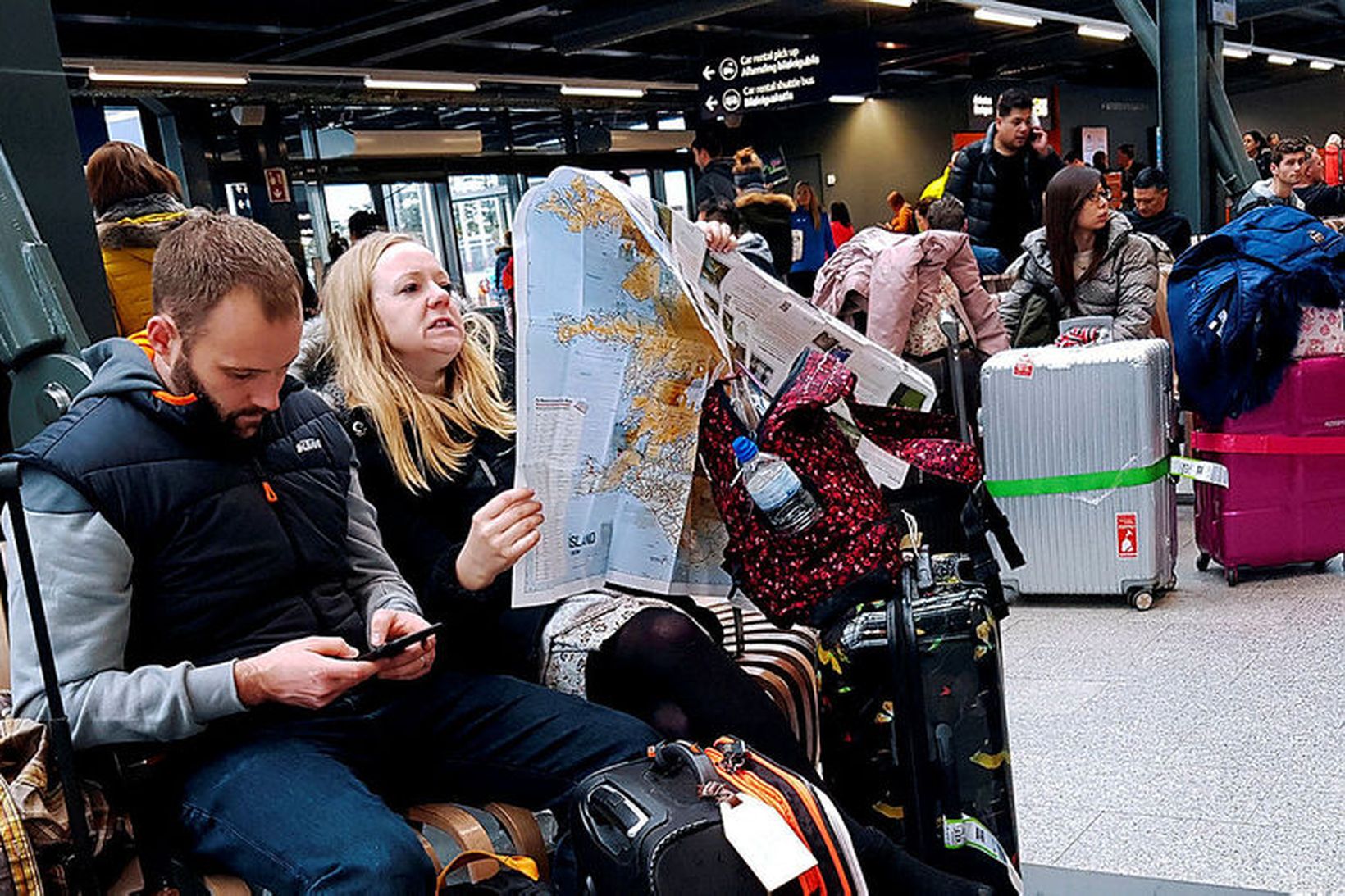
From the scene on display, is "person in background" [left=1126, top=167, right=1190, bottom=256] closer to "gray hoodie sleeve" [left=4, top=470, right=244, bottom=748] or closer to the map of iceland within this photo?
the map of iceland

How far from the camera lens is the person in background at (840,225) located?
14302mm

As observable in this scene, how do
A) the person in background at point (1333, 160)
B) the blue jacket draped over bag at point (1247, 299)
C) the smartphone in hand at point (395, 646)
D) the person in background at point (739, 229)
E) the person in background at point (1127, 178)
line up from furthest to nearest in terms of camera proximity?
the person in background at point (1127, 178) → the person in background at point (1333, 160) → the person in background at point (739, 229) → the blue jacket draped over bag at point (1247, 299) → the smartphone in hand at point (395, 646)

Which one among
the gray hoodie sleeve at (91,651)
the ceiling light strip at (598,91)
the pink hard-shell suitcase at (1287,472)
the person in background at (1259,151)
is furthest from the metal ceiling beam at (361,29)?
the gray hoodie sleeve at (91,651)

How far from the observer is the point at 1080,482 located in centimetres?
420

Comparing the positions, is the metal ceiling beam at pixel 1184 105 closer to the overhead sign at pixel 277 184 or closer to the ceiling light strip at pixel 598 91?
the overhead sign at pixel 277 184

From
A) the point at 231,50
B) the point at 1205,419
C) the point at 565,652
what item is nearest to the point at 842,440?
the point at 565,652

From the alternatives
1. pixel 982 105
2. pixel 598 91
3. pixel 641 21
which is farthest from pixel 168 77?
pixel 982 105

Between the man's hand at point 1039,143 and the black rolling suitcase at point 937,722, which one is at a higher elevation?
the man's hand at point 1039,143

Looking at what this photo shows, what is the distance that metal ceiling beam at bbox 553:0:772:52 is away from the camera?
9.64m

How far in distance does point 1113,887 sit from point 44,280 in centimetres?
249

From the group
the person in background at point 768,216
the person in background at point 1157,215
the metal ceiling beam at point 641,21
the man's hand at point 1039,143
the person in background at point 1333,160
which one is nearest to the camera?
the man's hand at point 1039,143

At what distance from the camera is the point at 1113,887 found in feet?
7.94

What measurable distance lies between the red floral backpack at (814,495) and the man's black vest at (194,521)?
0.79 metres

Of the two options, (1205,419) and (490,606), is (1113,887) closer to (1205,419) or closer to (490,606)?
(490,606)
